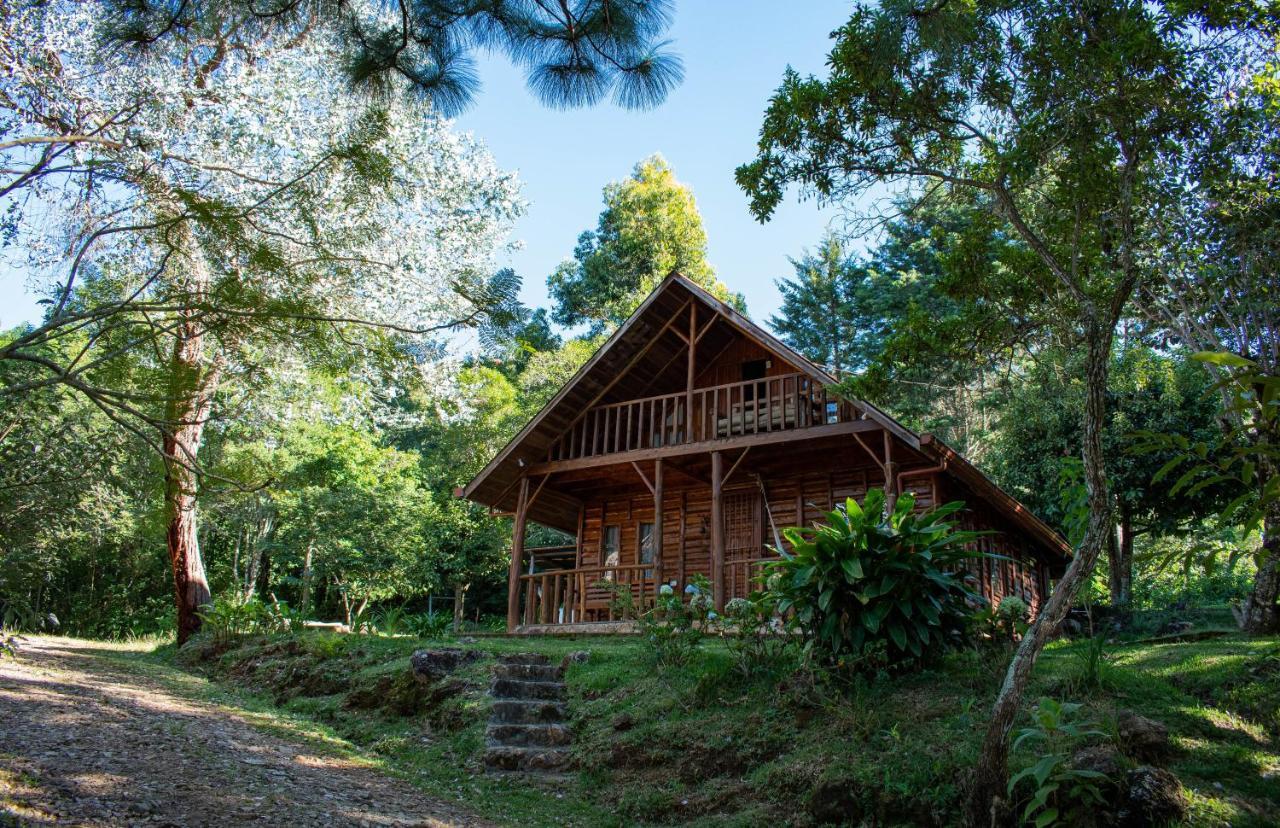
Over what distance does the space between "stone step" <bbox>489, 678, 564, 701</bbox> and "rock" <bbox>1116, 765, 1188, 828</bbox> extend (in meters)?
5.53

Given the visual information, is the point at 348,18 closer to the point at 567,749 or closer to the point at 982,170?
the point at 982,170

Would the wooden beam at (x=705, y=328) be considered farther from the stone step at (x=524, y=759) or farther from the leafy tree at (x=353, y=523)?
the leafy tree at (x=353, y=523)

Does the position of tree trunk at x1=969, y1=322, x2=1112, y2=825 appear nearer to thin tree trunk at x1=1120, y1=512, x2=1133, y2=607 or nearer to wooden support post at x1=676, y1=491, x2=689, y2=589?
wooden support post at x1=676, y1=491, x2=689, y2=589

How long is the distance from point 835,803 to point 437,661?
557cm

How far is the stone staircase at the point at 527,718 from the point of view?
24.0 ft

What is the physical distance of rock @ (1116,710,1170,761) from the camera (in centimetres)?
511

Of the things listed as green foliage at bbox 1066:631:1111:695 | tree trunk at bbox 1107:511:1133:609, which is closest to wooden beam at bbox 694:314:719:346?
green foliage at bbox 1066:631:1111:695

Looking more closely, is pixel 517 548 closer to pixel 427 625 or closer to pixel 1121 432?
pixel 427 625

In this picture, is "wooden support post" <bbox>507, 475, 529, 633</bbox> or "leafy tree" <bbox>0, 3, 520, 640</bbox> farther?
"wooden support post" <bbox>507, 475, 529, 633</bbox>

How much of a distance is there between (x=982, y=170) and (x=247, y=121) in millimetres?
12403

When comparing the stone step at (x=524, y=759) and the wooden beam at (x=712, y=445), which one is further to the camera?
the wooden beam at (x=712, y=445)

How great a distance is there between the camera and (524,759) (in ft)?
24.0

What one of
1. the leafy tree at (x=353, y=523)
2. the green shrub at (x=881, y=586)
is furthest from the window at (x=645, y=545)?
the green shrub at (x=881, y=586)

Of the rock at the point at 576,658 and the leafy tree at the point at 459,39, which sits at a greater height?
the leafy tree at the point at 459,39
